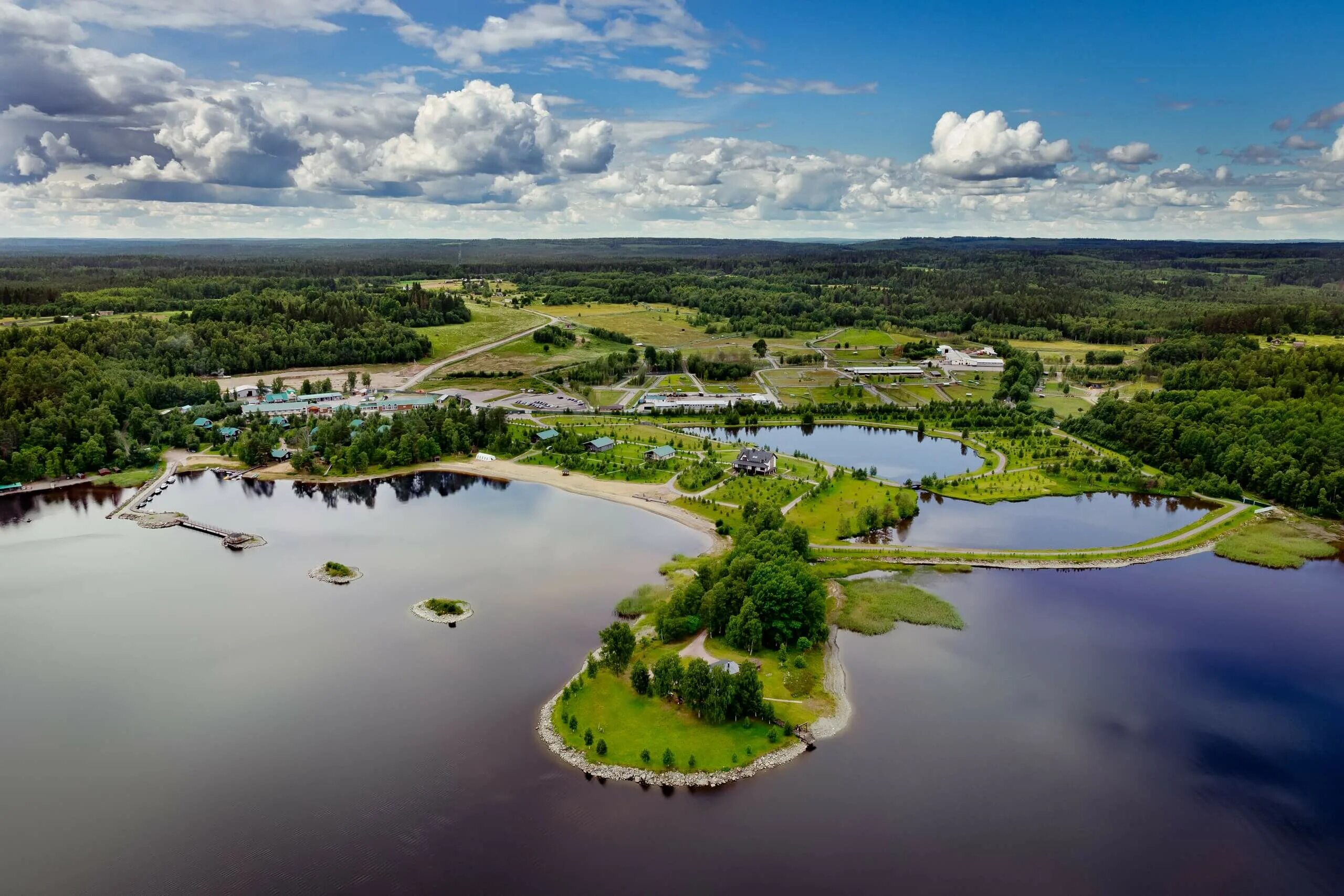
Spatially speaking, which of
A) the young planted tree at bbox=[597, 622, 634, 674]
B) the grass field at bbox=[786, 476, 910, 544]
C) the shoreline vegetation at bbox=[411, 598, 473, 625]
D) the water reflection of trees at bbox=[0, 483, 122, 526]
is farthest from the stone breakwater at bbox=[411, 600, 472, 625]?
the water reflection of trees at bbox=[0, 483, 122, 526]

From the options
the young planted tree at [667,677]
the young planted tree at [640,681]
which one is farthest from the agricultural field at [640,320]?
the young planted tree at [667,677]

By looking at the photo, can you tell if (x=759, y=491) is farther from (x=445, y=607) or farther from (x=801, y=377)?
(x=801, y=377)

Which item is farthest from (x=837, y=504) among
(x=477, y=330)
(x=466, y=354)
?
(x=477, y=330)

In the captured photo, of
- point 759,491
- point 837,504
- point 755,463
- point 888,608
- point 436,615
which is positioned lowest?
Answer: point 436,615

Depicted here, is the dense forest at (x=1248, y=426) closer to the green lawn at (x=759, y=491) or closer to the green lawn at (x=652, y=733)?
the green lawn at (x=759, y=491)

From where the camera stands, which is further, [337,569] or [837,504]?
[837,504]

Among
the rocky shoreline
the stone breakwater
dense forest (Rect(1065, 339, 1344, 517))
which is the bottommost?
the rocky shoreline

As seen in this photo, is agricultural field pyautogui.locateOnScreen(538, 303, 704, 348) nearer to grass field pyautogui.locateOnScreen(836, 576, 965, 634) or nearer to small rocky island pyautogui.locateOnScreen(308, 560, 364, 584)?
small rocky island pyautogui.locateOnScreen(308, 560, 364, 584)
